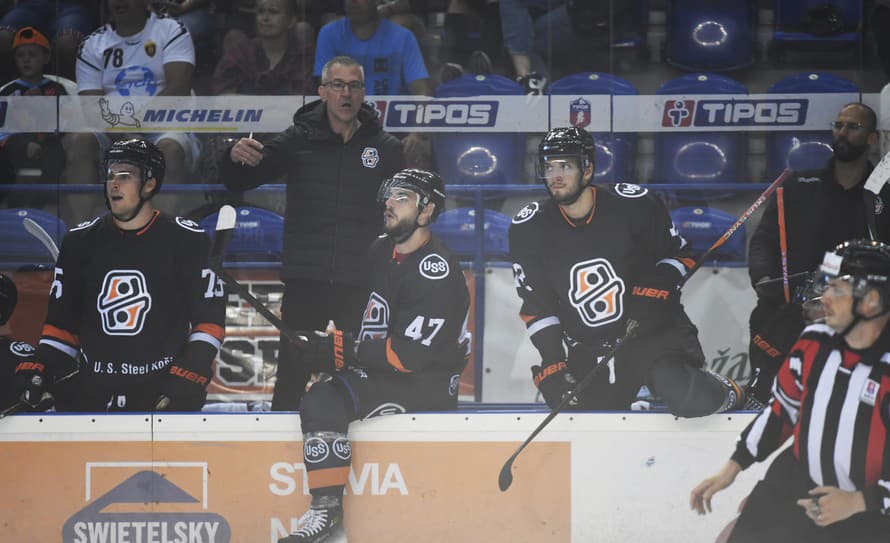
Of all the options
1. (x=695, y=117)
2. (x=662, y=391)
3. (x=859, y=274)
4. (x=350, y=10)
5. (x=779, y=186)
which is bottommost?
(x=662, y=391)

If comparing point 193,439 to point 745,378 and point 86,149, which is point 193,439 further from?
point 745,378

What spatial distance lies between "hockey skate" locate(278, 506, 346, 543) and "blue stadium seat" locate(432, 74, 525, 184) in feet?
7.14

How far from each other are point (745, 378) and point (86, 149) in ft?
9.96

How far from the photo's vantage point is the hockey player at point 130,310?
4203mm

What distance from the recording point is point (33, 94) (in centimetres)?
575

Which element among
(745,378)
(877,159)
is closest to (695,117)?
(877,159)

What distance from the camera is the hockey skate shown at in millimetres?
3789

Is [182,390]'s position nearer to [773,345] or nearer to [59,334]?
[59,334]

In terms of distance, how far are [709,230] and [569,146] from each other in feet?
5.09

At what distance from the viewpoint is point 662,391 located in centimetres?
398

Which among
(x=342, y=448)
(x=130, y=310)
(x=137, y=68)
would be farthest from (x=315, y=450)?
(x=137, y=68)

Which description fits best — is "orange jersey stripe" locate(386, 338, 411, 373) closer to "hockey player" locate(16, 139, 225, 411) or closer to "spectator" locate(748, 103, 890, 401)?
"hockey player" locate(16, 139, 225, 411)

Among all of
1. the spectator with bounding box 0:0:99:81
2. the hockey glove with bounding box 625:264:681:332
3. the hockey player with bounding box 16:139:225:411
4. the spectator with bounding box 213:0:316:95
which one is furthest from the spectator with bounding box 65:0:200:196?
the hockey glove with bounding box 625:264:681:332

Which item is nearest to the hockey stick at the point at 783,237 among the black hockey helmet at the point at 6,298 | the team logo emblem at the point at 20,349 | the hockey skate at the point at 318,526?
the hockey skate at the point at 318,526
